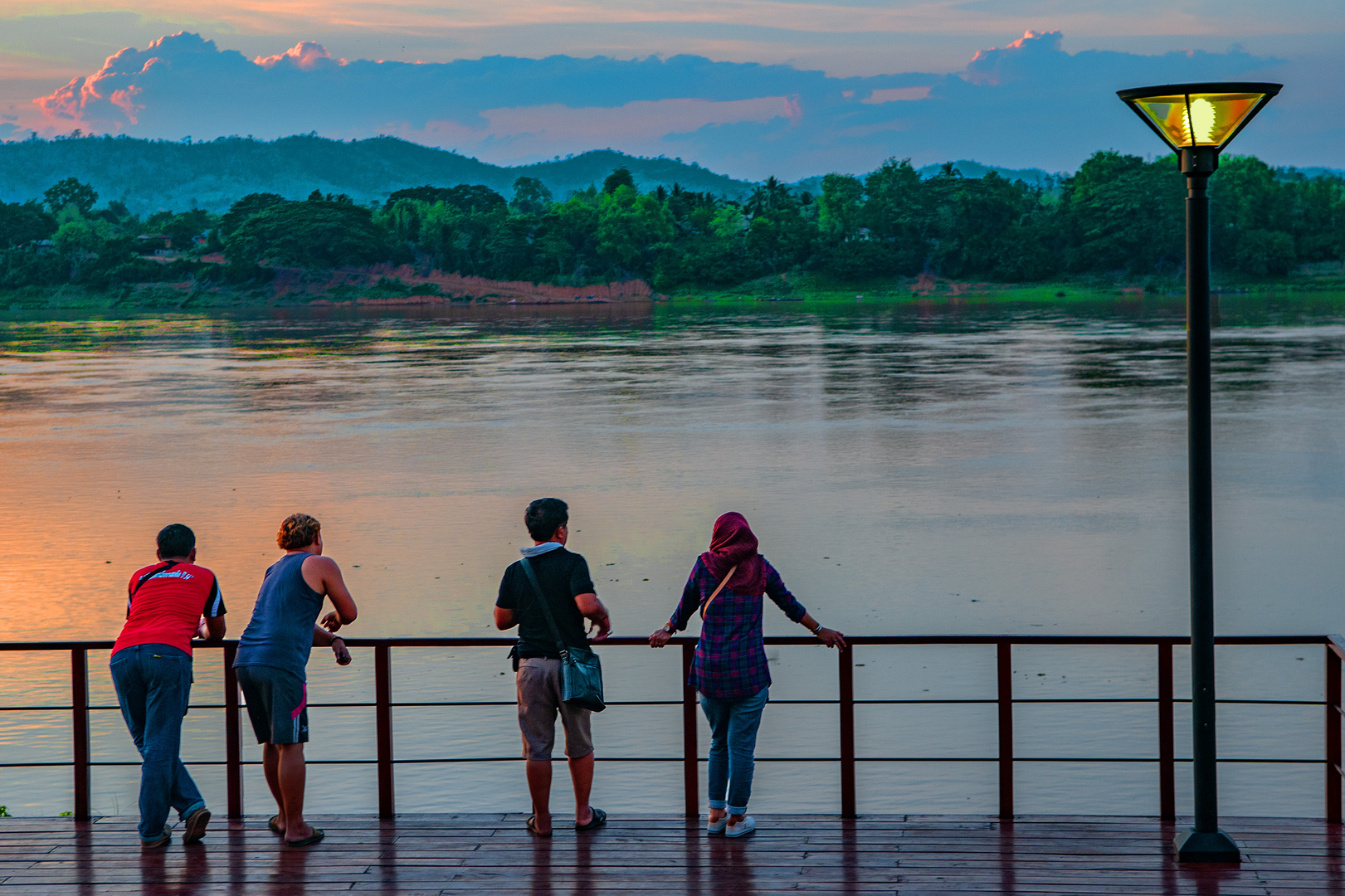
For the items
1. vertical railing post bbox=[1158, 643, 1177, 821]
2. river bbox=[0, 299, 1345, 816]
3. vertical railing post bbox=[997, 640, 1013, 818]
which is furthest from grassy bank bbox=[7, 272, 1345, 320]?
vertical railing post bbox=[997, 640, 1013, 818]

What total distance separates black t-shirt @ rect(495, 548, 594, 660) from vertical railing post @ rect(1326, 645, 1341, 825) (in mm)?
3009

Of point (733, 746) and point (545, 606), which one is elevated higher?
point (545, 606)

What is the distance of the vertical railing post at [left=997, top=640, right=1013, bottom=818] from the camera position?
597 centimetres

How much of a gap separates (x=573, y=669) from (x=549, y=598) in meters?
0.29

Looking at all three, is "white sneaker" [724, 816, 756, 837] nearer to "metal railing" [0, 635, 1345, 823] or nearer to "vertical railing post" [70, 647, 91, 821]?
"metal railing" [0, 635, 1345, 823]

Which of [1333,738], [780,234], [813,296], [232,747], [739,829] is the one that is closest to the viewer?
[739,829]

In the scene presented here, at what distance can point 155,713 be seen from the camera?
5691 mm

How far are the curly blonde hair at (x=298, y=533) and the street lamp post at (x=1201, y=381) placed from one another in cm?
325

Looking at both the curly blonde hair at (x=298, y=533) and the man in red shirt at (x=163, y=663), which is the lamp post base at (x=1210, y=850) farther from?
→ the man in red shirt at (x=163, y=663)

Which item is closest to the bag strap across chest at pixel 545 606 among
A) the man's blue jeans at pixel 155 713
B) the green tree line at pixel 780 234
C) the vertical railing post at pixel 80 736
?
the man's blue jeans at pixel 155 713

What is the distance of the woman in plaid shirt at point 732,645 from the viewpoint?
217 inches

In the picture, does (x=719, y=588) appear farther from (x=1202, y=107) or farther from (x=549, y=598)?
(x=1202, y=107)

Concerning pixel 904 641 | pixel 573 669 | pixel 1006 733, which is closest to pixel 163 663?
pixel 573 669

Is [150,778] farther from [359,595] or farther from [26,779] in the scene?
[359,595]
